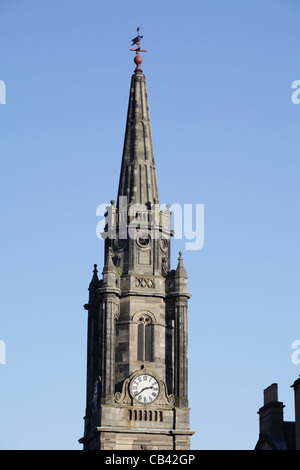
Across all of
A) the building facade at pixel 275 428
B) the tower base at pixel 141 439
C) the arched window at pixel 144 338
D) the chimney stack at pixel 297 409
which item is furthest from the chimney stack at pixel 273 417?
the arched window at pixel 144 338

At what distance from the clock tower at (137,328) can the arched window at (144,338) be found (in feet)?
0.25

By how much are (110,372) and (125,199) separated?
1492 centimetres

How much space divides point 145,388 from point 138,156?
63.9 feet

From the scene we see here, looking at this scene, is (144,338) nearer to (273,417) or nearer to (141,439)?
(141,439)

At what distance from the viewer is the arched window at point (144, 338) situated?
13200 centimetres

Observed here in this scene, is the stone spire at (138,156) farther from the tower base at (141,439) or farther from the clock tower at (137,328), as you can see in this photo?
the tower base at (141,439)

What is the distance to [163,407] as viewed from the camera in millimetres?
130875

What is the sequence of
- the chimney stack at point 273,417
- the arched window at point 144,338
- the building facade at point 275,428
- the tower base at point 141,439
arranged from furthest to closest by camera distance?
the arched window at point 144,338 → the tower base at point 141,439 → the chimney stack at point 273,417 → the building facade at point 275,428

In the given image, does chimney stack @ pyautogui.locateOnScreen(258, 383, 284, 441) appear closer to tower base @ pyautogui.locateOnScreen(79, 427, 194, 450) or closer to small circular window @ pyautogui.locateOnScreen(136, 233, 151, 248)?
tower base @ pyautogui.locateOnScreen(79, 427, 194, 450)

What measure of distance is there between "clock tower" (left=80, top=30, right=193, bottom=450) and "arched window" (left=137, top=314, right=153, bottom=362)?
0.08 meters

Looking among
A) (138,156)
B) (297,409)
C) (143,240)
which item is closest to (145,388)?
(143,240)

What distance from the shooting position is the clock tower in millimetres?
130125
